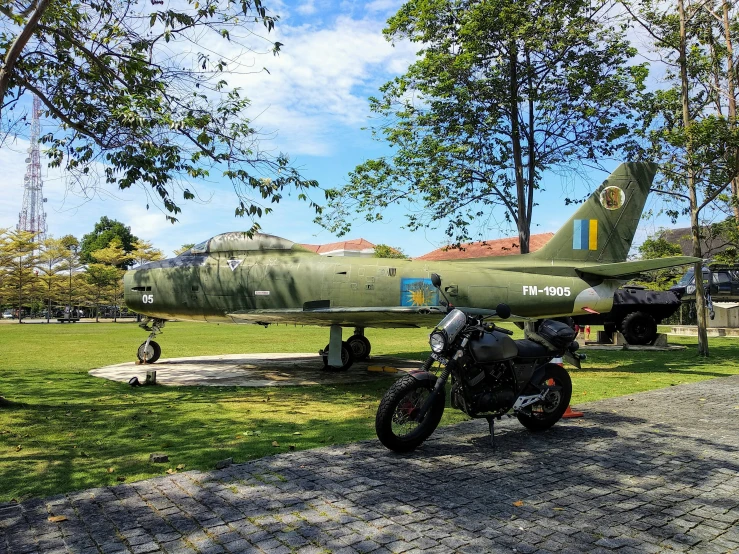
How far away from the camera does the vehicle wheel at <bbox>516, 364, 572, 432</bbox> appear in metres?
5.78

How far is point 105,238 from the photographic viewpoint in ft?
227

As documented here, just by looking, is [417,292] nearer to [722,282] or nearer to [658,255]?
[722,282]

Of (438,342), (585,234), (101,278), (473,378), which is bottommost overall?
(473,378)

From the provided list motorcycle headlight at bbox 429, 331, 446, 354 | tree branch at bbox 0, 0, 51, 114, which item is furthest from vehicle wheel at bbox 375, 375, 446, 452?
tree branch at bbox 0, 0, 51, 114

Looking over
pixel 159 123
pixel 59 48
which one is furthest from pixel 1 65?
pixel 159 123

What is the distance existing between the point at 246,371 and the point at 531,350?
7.18 m

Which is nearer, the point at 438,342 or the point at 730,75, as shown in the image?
the point at 438,342

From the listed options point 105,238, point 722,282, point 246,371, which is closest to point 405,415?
point 246,371

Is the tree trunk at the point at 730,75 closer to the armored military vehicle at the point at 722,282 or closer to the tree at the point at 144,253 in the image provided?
the armored military vehicle at the point at 722,282

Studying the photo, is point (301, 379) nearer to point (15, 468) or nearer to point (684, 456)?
point (15, 468)

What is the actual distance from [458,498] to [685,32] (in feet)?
54.5

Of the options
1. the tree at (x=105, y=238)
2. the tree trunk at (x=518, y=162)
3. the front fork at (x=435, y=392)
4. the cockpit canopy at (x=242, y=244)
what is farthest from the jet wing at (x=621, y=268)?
the tree at (x=105, y=238)

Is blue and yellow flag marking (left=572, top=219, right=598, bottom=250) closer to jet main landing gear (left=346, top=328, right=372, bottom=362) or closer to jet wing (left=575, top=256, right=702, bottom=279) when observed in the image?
jet wing (left=575, top=256, right=702, bottom=279)

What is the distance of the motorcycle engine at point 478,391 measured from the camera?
5.09 metres
